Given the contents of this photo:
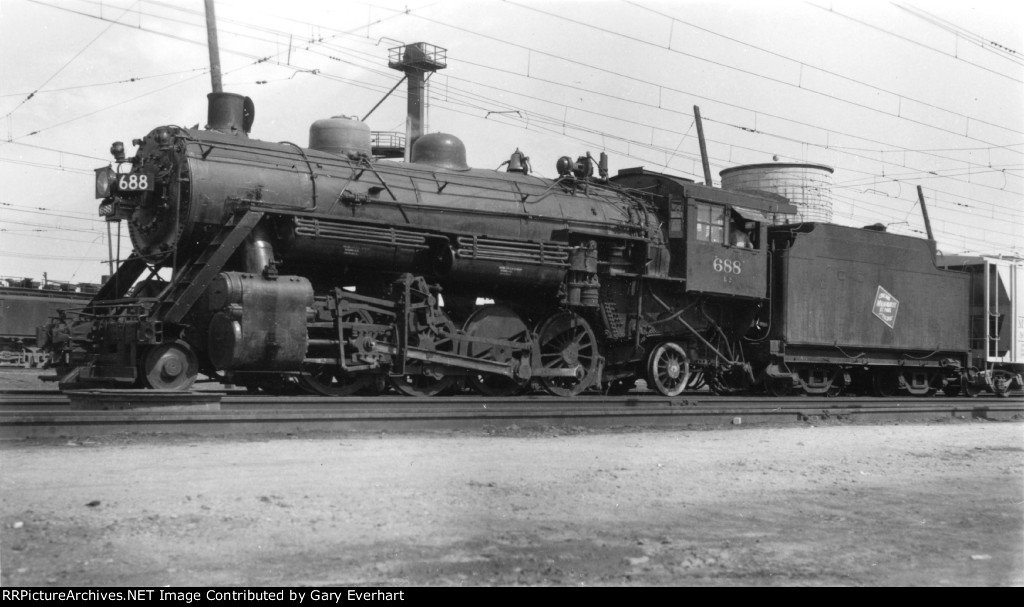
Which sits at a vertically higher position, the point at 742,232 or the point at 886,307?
the point at 742,232

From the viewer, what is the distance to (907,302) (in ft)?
55.9

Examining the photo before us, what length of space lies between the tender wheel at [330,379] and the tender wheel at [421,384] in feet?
1.14

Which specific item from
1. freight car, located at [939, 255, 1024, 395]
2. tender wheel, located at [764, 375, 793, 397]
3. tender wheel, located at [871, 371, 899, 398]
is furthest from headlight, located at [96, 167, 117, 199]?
freight car, located at [939, 255, 1024, 395]

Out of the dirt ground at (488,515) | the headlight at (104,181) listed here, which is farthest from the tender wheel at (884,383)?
the headlight at (104,181)

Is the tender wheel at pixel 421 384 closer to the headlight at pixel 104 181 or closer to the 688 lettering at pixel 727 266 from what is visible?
the headlight at pixel 104 181

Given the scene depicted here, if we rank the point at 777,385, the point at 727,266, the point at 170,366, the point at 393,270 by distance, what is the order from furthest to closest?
the point at 777,385 < the point at 727,266 < the point at 393,270 < the point at 170,366

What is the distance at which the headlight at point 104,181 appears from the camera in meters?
11.5

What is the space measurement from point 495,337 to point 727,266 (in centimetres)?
417

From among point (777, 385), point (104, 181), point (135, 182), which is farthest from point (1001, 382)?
point (104, 181)

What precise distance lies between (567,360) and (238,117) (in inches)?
211

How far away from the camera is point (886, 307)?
657 inches

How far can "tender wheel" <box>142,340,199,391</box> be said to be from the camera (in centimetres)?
1012

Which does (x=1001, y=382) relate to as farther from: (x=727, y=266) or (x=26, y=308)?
(x=26, y=308)

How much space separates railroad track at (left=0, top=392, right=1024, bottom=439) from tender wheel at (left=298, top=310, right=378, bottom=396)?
929 mm
